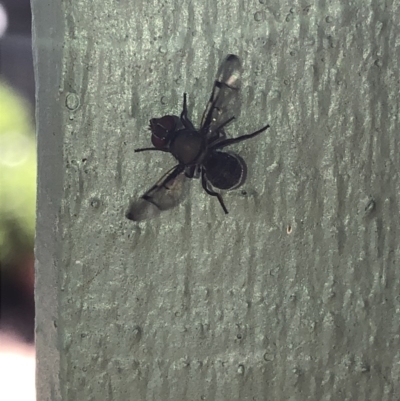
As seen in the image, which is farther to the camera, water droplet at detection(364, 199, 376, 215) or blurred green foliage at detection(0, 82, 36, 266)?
blurred green foliage at detection(0, 82, 36, 266)

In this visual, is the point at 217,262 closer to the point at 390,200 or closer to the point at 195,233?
the point at 195,233

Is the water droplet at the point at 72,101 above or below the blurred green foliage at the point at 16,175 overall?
above

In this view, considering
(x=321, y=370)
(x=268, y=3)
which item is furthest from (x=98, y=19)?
(x=321, y=370)

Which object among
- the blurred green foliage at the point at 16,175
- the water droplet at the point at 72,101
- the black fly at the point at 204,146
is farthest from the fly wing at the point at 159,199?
the blurred green foliage at the point at 16,175

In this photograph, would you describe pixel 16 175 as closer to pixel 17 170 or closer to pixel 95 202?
pixel 17 170

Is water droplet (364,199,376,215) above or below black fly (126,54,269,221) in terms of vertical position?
below

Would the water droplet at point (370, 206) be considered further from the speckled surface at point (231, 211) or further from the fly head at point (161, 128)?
the fly head at point (161, 128)

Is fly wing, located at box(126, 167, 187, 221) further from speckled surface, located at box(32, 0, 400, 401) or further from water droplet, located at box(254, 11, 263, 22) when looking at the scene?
water droplet, located at box(254, 11, 263, 22)

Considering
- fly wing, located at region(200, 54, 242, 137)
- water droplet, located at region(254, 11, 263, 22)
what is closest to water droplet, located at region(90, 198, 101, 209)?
fly wing, located at region(200, 54, 242, 137)
